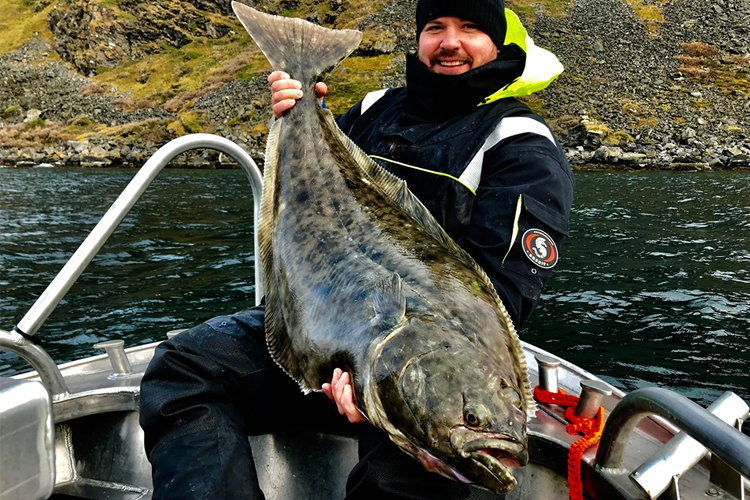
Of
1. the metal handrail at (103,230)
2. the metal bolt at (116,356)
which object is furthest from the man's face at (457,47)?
the metal bolt at (116,356)

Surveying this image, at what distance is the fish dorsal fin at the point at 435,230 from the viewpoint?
2.04m

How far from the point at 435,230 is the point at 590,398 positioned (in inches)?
44.7

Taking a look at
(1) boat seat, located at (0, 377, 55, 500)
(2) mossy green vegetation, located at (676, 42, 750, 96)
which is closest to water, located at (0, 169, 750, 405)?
(1) boat seat, located at (0, 377, 55, 500)

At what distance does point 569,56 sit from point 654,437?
67.1 meters

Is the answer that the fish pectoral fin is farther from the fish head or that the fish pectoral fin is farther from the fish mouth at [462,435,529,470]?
the fish mouth at [462,435,529,470]

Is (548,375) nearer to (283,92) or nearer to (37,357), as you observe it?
(283,92)

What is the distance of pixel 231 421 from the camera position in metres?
2.57

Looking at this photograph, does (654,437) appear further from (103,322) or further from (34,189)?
(34,189)

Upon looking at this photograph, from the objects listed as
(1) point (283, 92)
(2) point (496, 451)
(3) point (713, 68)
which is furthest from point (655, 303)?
(3) point (713, 68)

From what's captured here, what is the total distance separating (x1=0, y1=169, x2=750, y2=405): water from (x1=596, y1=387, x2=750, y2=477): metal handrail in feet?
16.7

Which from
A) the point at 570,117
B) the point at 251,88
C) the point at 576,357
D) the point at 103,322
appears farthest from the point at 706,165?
the point at 251,88

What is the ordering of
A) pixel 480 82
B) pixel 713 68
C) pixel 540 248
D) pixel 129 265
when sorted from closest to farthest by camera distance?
pixel 540 248, pixel 480 82, pixel 129 265, pixel 713 68

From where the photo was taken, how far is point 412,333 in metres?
1.95

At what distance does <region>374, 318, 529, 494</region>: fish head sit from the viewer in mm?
1703
